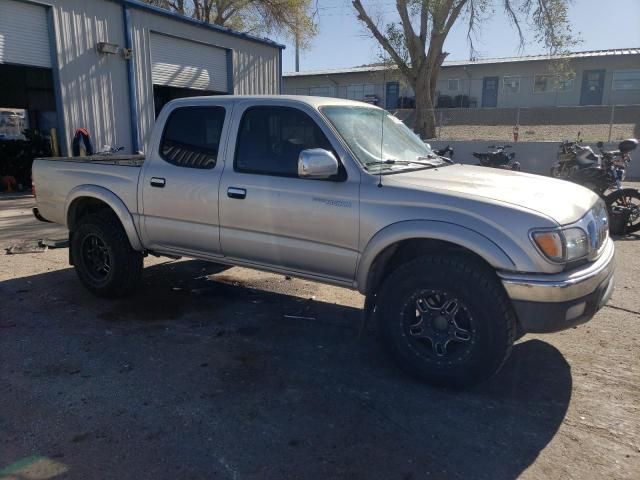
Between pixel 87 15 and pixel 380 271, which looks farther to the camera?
pixel 87 15

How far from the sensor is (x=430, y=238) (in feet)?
10.9

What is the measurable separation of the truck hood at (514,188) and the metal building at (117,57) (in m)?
11.0

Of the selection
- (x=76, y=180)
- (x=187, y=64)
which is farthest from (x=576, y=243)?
(x=187, y=64)

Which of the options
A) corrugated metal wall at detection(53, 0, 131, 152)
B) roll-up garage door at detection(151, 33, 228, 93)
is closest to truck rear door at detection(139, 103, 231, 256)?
corrugated metal wall at detection(53, 0, 131, 152)

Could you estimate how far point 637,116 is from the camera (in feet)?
79.4

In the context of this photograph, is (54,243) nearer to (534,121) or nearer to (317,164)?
(317,164)

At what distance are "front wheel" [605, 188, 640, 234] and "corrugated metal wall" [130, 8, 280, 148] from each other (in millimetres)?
11634

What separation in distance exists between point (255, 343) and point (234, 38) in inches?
590

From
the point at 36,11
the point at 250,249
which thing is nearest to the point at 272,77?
the point at 36,11

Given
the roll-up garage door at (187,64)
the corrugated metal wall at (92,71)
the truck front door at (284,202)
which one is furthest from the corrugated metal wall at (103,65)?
the truck front door at (284,202)

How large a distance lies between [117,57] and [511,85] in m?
26.2

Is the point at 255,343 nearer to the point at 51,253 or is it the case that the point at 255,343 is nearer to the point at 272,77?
the point at 51,253

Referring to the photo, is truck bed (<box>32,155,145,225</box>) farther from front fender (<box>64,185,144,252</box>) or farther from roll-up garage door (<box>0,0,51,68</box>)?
roll-up garage door (<box>0,0,51,68</box>)

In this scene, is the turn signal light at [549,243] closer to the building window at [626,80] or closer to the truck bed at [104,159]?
the truck bed at [104,159]
